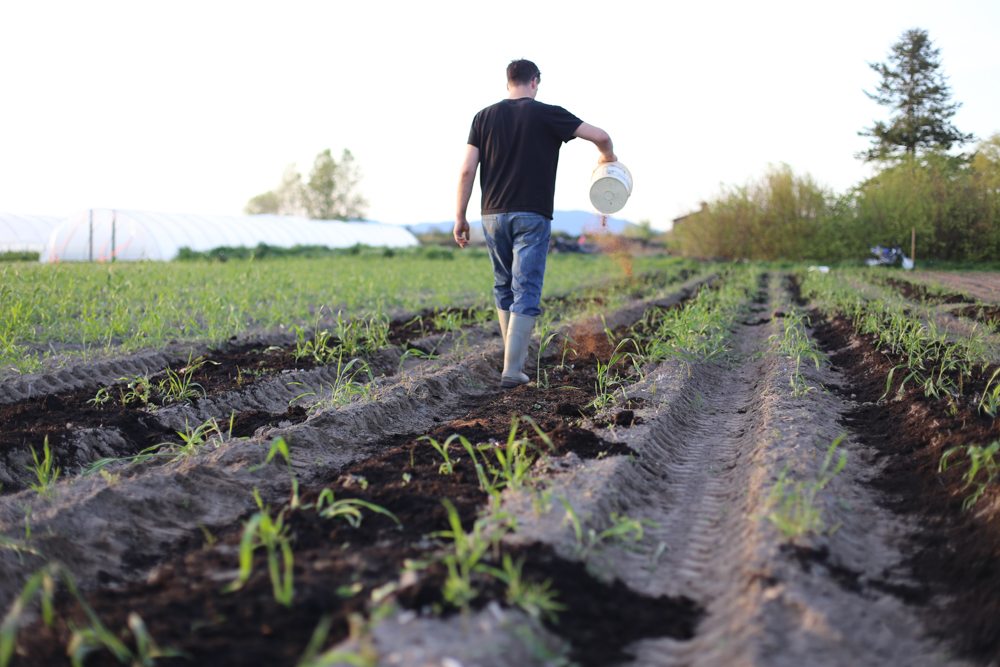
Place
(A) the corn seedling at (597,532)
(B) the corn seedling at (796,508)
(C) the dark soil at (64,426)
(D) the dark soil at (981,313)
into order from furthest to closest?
(D) the dark soil at (981,313) < (C) the dark soil at (64,426) < (B) the corn seedling at (796,508) < (A) the corn seedling at (597,532)

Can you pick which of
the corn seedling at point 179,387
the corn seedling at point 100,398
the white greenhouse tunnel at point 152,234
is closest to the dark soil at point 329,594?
the corn seedling at point 179,387

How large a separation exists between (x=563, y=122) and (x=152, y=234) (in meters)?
21.7

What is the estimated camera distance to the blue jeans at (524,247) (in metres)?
5.36

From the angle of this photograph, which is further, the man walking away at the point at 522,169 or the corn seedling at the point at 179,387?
the man walking away at the point at 522,169

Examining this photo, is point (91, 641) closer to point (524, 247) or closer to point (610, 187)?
point (524, 247)

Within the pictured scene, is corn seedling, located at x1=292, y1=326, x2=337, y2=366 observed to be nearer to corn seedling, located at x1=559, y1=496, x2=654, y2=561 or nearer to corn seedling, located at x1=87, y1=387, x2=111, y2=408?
corn seedling, located at x1=87, y1=387, x2=111, y2=408

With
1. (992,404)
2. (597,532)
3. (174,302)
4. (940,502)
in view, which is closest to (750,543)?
(597,532)

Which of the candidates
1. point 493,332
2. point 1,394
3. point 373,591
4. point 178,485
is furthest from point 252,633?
point 493,332

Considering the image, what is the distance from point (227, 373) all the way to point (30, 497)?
249cm

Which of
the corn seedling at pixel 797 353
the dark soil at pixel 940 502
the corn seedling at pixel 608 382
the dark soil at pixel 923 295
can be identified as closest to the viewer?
the dark soil at pixel 940 502

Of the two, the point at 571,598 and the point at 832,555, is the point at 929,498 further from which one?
the point at 571,598

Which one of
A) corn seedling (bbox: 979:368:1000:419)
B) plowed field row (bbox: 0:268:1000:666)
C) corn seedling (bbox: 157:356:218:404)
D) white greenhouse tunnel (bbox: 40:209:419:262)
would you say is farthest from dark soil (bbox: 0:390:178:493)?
white greenhouse tunnel (bbox: 40:209:419:262)

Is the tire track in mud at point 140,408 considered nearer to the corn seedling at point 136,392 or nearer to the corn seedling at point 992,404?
the corn seedling at point 136,392

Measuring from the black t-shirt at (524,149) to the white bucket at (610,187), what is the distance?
30 cm
